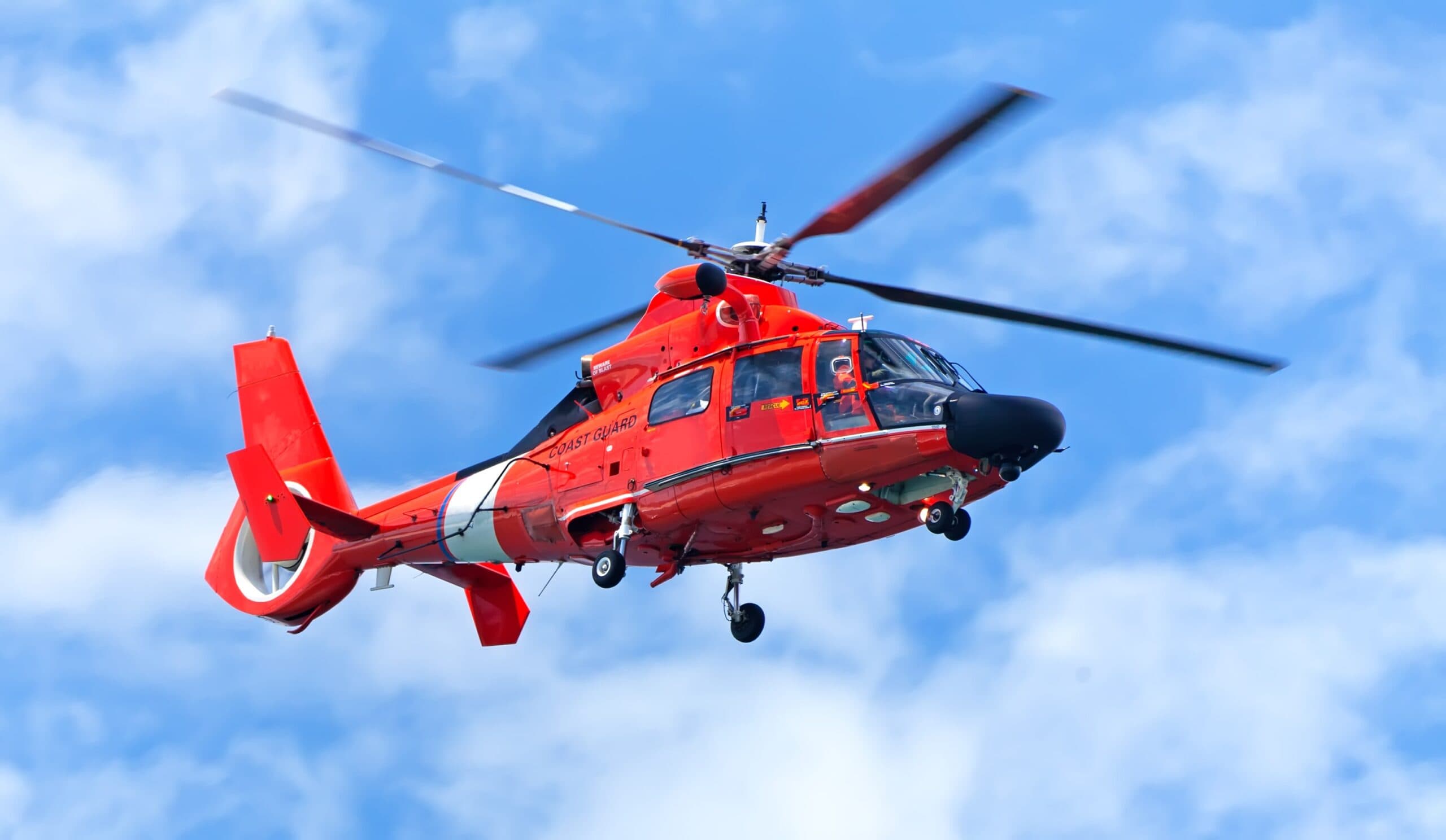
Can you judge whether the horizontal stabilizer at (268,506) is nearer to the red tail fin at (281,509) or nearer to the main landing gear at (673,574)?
the red tail fin at (281,509)

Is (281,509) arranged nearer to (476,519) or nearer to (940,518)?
(476,519)

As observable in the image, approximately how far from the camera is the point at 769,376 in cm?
1952

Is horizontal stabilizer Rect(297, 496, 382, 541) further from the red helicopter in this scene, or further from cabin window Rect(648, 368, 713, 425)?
cabin window Rect(648, 368, 713, 425)

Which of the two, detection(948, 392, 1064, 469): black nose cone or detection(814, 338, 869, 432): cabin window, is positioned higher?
detection(814, 338, 869, 432): cabin window

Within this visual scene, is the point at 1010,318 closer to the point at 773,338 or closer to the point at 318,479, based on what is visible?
the point at 773,338

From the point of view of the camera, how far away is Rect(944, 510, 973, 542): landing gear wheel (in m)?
18.6

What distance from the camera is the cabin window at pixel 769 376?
63.4 feet

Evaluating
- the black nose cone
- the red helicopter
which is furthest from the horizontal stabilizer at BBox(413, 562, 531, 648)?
the black nose cone

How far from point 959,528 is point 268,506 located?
34.8 feet

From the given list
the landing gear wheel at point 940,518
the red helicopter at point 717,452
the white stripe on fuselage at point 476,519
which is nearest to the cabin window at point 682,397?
the red helicopter at point 717,452

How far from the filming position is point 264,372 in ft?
87.6

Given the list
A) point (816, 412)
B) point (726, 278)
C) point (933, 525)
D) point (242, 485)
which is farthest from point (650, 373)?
point (242, 485)

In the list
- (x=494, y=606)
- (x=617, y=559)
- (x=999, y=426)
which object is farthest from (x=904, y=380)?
(x=494, y=606)

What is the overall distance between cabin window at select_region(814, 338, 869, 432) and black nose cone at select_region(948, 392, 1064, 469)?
1.12m
